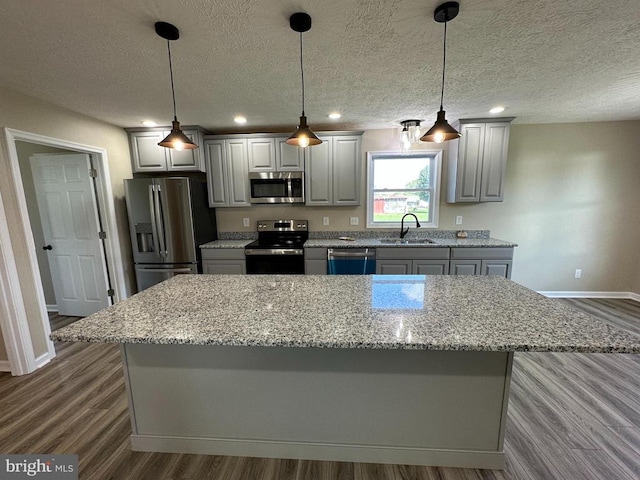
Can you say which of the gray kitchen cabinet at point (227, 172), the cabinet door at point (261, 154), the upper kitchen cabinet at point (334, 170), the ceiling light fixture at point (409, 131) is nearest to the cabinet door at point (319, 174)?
the upper kitchen cabinet at point (334, 170)

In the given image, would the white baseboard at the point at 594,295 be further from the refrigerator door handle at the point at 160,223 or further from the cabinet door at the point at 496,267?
the refrigerator door handle at the point at 160,223

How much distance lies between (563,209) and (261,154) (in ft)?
13.7

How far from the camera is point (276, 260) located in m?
3.33

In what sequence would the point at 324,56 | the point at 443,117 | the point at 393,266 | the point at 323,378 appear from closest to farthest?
the point at 323,378, the point at 443,117, the point at 324,56, the point at 393,266

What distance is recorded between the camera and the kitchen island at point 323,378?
1.25 m

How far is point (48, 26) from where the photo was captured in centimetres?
145

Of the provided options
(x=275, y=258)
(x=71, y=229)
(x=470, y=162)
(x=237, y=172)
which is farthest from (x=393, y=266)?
(x=71, y=229)

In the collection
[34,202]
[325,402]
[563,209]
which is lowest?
[325,402]

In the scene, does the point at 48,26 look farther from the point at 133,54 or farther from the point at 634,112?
the point at 634,112

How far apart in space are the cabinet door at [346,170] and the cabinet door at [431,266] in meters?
1.11

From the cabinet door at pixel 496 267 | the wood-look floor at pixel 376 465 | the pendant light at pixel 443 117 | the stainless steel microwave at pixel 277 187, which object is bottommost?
the wood-look floor at pixel 376 465

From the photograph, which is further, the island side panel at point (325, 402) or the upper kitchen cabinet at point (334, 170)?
the upper kitchen cabinet at point (334, 170)

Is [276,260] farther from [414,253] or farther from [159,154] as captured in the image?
[159,154]

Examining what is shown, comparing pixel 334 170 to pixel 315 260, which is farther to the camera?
pixel 334 170
